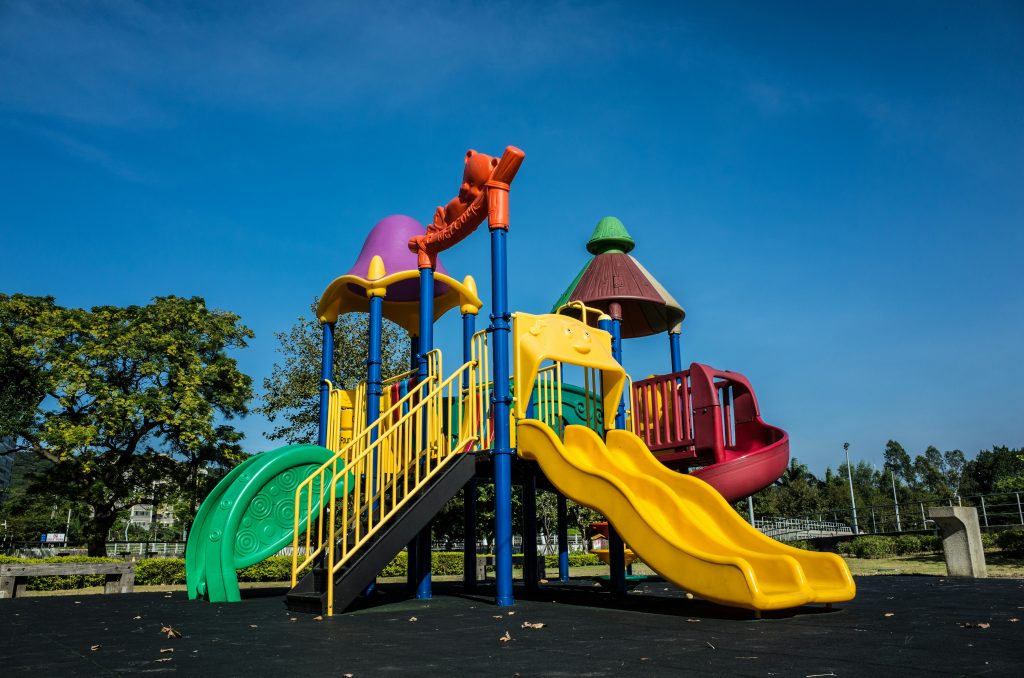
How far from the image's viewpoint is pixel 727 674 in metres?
3.84

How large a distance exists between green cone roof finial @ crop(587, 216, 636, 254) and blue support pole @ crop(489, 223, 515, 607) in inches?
339

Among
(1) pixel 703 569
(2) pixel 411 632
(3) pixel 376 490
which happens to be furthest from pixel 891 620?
(3) pixel 376 490

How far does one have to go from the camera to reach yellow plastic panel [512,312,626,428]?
9328 mm

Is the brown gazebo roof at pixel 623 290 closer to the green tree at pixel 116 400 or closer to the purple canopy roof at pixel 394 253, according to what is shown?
the purple canopy roof at pixel 394 253

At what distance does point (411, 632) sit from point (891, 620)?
13.5 feet

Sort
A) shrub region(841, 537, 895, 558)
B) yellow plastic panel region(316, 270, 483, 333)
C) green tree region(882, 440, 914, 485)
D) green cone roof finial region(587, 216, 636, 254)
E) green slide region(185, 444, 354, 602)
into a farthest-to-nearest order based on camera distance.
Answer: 1. green tree region(882, 440, 914, 485)
2. shrub region(841, 537, 895, 558)
3. green cone roof finial region(587, 216, 636, 254)
4. yellow plastic panel region(316, 270, 483, 333)
5. green slide region(185, 444, 354, 602)

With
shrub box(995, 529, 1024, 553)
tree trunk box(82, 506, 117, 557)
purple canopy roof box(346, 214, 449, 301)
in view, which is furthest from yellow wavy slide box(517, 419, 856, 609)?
tree trunk box(82, 506, 117, 557)

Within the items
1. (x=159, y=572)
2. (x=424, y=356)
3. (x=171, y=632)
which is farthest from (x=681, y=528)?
(x=159, y=572)

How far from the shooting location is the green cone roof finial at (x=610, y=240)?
1672cm

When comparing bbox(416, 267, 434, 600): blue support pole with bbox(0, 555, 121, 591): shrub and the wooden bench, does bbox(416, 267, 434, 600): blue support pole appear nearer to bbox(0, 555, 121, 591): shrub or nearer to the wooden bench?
the wooden bench

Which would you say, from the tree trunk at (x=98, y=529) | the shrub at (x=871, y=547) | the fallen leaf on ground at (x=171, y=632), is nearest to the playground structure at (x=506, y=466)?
the fallen leaf on ground at (x=171, y=632)

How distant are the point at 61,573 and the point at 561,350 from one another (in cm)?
1060

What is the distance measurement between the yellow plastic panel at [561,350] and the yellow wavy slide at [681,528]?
727mm

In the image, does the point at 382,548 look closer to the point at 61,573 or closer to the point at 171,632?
the point at 171,632
